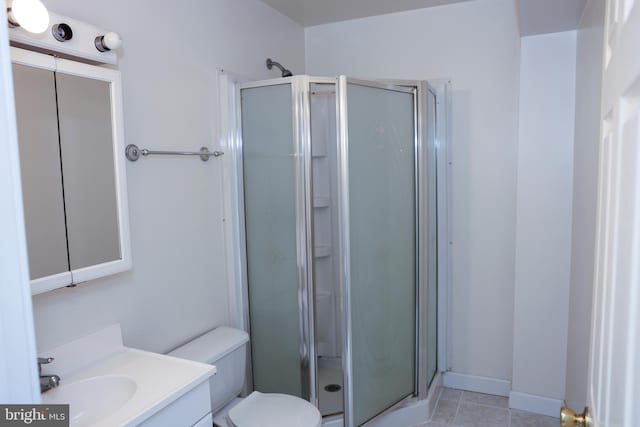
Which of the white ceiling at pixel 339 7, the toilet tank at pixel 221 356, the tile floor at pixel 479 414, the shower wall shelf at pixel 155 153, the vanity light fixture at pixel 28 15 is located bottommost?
the tile floor at pixel 479 414

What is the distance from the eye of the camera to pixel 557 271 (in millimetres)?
2611

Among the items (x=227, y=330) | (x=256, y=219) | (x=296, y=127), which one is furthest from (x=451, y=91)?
(x=227, y=330)

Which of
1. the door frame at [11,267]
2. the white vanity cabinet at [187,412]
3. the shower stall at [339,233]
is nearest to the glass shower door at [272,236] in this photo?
the shower stall at [339,233]

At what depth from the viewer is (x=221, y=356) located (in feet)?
6.62

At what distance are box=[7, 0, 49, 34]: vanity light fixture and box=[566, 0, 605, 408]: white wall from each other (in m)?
1.83

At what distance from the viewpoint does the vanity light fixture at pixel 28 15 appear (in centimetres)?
126

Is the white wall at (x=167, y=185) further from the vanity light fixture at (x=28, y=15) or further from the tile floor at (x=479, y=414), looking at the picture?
the tile floor at (x=479, y=414)

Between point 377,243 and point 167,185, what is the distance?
3.65 ft

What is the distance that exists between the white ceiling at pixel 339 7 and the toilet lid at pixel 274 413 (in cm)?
223

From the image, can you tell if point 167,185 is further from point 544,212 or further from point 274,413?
point 544,212

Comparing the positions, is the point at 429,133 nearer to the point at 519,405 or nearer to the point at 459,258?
the point at 459,258

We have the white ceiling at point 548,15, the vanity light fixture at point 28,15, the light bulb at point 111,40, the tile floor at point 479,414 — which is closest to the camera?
the vanity light fixture at point 28,15

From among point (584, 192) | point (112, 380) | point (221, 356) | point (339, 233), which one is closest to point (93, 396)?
point (112, 380)

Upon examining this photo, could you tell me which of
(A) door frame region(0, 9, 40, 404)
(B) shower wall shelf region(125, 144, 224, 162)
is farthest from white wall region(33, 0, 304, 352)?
(A) door frame region(0, 9, 40, 404)
